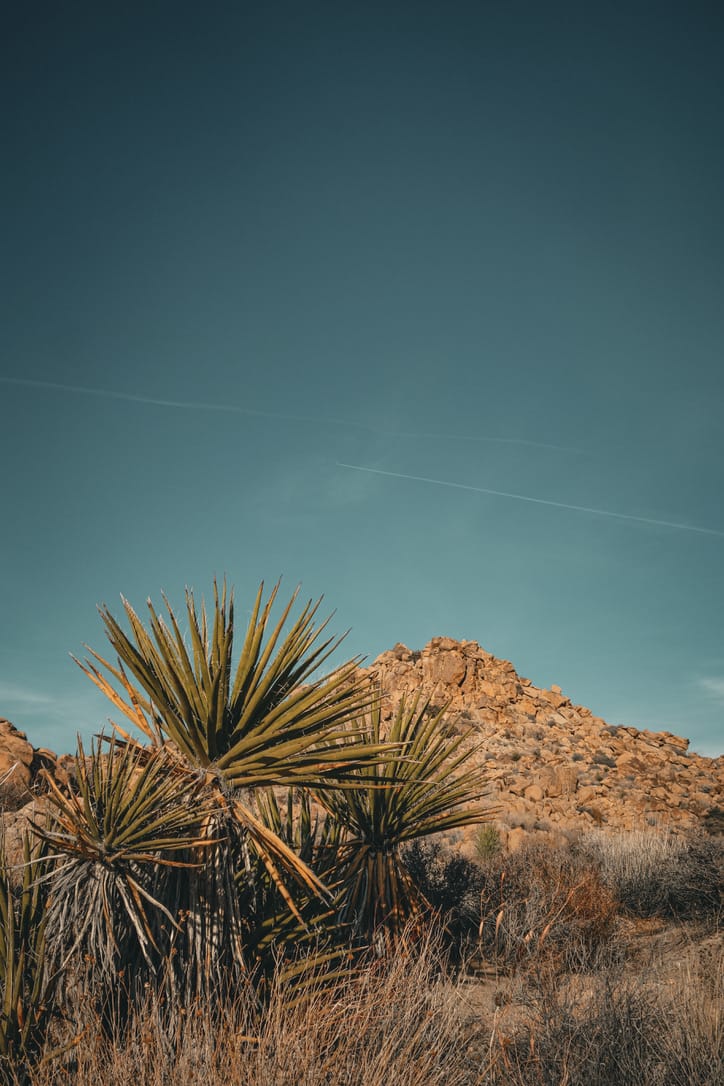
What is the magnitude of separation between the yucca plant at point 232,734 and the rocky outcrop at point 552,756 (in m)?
9.93

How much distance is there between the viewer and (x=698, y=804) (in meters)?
23.5

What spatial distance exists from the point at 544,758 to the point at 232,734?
1046 inches

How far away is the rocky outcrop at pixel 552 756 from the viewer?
69.9 feet

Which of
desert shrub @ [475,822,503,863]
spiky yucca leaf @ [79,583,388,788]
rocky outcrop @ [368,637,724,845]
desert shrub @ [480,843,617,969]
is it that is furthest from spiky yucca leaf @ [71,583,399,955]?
rocky outcrop @ [368,637,724,845]

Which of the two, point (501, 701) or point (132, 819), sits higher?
point (501, 701)

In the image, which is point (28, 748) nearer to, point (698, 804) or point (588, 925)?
point (588, 925)

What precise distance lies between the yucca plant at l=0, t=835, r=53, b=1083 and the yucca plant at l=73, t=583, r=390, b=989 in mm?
756

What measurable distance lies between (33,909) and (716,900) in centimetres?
807

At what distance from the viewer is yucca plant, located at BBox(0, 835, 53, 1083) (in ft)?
11.2

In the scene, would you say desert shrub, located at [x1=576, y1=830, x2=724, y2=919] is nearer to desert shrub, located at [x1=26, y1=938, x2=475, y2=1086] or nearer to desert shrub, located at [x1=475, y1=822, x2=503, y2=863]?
desert shrub, located at [x1=475, y1=822, x2=503, y2=863]

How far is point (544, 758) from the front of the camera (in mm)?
27953

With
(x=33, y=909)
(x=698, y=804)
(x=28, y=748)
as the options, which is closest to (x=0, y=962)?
(x=33, y=909)

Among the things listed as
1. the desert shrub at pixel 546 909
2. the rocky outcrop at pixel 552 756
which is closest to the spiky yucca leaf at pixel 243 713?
the desert shrub at pixel 546 909

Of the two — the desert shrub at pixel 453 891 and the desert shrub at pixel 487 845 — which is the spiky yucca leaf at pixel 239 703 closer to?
the desert shrub at pixel 453 891
